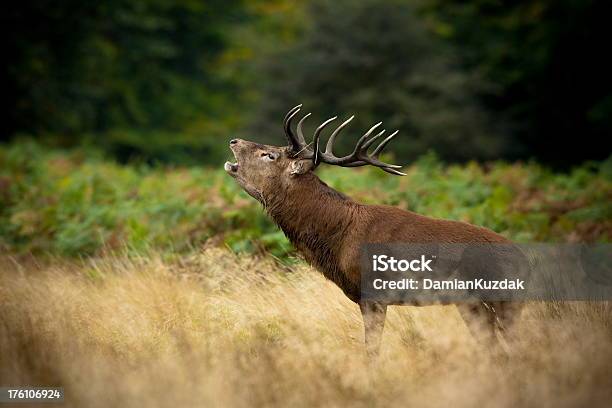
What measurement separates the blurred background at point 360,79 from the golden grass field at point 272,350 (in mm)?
18912

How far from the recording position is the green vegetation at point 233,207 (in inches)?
422

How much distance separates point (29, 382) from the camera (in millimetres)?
6078

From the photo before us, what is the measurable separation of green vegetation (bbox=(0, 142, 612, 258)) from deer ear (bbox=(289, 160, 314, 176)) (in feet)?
7.60

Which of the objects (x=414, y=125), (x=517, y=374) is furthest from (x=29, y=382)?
(x=414, y=125)

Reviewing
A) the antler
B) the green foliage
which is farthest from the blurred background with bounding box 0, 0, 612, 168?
the antler

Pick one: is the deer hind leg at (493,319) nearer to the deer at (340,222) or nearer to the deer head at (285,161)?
the deer at (340,222)

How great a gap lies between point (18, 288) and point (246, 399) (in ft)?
11.9

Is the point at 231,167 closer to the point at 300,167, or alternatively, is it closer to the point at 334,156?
the point at 300,167

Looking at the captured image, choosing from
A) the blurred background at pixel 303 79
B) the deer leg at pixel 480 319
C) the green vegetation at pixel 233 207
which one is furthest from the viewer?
the blurred background at pixel 303 79

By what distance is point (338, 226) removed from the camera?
725 centimetres

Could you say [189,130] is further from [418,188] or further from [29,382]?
[29,382]

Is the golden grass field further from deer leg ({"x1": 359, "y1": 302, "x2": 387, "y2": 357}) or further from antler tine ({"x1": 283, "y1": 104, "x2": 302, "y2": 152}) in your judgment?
antler tine ({"x1": 283, "y1": 104, "x2": 302, "y2": 152})

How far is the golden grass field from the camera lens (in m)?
5.85

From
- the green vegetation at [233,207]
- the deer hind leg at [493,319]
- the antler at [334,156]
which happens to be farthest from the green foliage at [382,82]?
the deer hind leg at [493,319]
